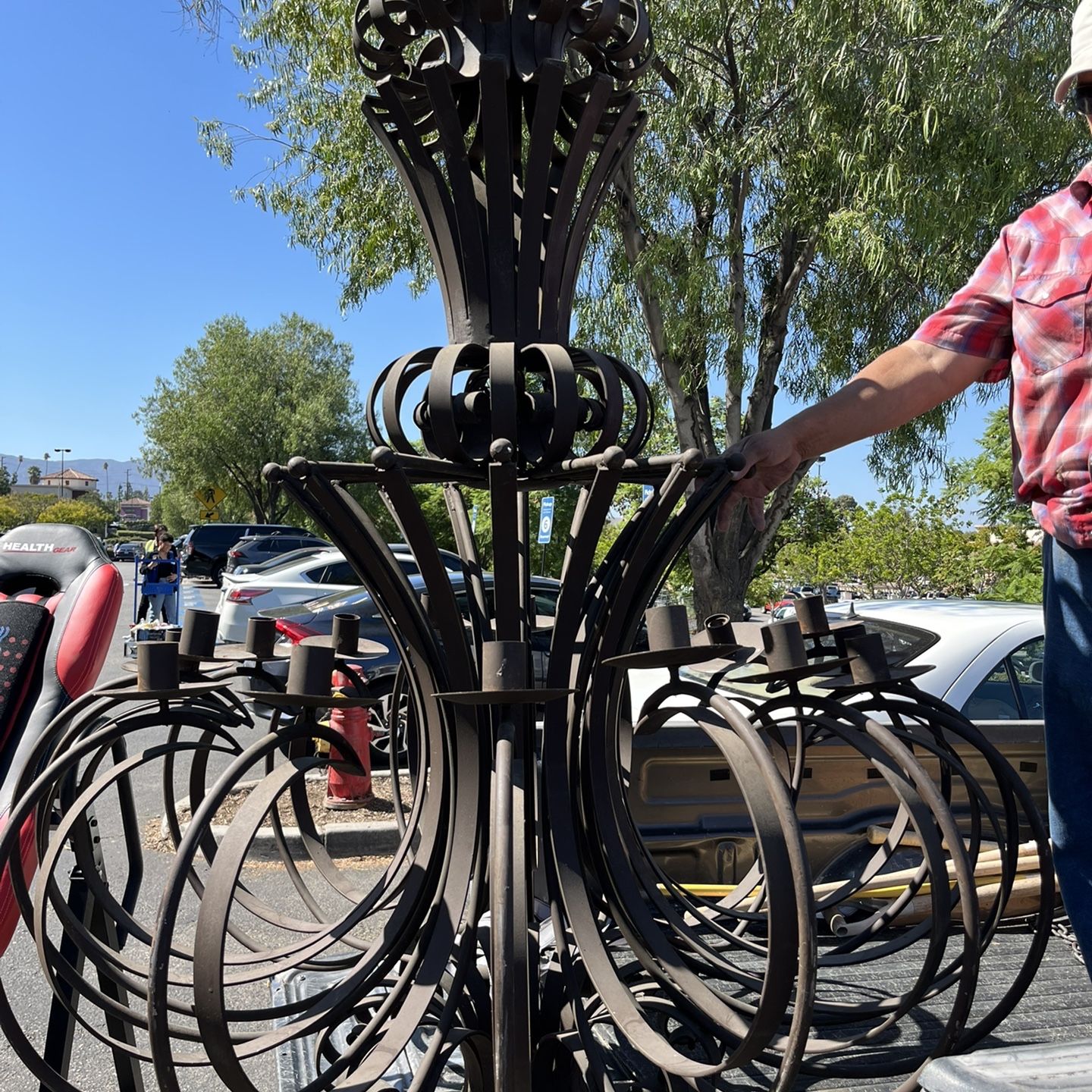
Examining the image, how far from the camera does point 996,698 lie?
450 centimetres

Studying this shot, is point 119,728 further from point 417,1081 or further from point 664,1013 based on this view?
point 664,1013

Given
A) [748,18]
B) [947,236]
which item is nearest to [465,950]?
[947,236]

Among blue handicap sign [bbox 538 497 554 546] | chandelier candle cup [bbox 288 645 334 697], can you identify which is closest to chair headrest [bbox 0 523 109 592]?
chandelier candle cup [bbox 288 645 334 697]

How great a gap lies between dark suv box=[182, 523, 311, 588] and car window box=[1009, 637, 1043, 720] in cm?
2530

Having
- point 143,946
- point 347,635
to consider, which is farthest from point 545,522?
point 347,635

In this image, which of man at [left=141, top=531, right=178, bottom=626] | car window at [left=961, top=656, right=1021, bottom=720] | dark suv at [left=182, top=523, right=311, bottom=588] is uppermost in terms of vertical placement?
dark suv at [left=182, top=523, right=311, bottom=588]

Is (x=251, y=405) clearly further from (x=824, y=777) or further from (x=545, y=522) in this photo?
(x=824, y=777)

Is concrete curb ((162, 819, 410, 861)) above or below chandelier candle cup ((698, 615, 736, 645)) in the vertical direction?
below

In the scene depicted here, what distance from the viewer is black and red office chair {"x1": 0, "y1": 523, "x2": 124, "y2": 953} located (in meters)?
2.97

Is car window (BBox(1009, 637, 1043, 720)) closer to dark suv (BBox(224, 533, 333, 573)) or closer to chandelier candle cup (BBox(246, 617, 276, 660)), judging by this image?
chandelier candle cup (BBox(246, 617, 276, 660))

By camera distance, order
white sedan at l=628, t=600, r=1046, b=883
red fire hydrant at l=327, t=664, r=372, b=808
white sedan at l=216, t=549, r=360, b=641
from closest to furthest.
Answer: white sedan at l=628, t=600, r=1046, b=883, red fire hydrant at l=327, t=664, r=372, b=808, white sedan at l=216, t=549, r=360, b=641

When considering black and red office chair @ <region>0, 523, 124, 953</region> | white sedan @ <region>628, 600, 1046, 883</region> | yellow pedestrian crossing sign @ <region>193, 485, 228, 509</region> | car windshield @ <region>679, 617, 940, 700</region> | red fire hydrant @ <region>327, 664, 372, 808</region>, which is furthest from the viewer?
yellow pedestrian crossing sign @ <region>193, 485, 228, 509</region>

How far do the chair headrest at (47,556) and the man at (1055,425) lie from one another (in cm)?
236

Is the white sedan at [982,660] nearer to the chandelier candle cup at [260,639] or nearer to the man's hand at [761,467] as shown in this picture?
the man's hand at [761,467]
